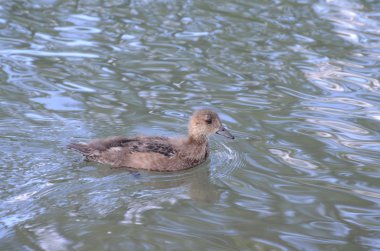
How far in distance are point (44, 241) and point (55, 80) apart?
4619mm

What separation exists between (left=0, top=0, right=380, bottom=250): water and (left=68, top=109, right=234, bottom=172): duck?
0.44ft

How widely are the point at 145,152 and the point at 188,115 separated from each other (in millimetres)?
1588

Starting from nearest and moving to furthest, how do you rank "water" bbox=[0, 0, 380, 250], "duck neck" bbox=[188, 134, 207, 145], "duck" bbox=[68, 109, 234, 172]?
"water" bbox=[0, 0, 380, 250], "duck" bbox=[68, 109, 234, 172], "duck neck" bbox=[188, 134, 207, 145]

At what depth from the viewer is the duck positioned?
7.95 m

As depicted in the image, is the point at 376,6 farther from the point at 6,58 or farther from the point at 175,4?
the point at 6,58

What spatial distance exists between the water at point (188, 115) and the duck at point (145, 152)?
134 mm

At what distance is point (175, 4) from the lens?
14172 millimetres

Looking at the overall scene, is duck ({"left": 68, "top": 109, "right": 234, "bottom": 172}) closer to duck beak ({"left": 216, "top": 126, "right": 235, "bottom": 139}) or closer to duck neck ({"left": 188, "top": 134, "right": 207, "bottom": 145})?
duck neck ({"left": 188, "top": 134, "right": 207, "bottom": 145})

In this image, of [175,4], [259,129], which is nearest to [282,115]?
[259,129]

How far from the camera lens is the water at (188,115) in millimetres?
6555

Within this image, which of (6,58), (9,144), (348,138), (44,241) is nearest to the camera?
(44,241)

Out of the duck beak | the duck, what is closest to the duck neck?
the duck

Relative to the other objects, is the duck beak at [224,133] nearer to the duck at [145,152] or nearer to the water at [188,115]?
the water at [188,115]

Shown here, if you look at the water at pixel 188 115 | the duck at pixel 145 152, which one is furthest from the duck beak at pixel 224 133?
the duck at pixel 145 152
